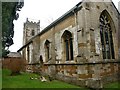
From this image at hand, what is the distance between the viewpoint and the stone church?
578 inches

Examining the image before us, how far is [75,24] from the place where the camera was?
17.0 metres

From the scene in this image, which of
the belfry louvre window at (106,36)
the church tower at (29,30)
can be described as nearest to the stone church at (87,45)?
the belfry louvre window at (106,36)

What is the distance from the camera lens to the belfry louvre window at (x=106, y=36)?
17.7 metres

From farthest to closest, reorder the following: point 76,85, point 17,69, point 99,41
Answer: point 17,69 < point 99,41 < point 76,85

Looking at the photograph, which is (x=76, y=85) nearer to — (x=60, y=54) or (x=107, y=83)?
(x=107, y=83)

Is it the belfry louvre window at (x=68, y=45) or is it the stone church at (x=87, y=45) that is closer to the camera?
the stone church at (x=87, y=45)

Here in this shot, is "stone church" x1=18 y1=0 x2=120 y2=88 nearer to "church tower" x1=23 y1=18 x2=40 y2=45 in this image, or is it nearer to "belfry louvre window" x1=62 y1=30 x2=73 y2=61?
"belfry louvre window" x1=62 y1=30 x2=73 y2=61

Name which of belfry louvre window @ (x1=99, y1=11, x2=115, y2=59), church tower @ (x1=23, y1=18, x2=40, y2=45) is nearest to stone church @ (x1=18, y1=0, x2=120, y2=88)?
belfry louvre window @ (x1=99, y1=11, x2=115, y2=59)

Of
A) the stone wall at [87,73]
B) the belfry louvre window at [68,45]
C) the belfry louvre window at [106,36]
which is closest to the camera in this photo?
the stone wall at [87,73]

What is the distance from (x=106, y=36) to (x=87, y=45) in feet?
13.2

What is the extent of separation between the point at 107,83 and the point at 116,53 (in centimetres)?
430

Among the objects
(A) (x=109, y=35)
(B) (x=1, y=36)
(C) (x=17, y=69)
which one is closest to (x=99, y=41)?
(A) (x=109, y=35)

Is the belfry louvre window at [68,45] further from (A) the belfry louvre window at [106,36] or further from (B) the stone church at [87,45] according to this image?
(A) the belfry louvre window at [106,36]

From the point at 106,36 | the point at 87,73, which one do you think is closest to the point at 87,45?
the point at 87,73
